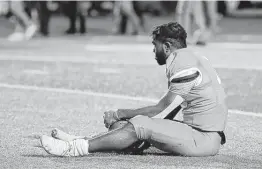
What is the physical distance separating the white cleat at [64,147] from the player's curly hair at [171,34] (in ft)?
3.23

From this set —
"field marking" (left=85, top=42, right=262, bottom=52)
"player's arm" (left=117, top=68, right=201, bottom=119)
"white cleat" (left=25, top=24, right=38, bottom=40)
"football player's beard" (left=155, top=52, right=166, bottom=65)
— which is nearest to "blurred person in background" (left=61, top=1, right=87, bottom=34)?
"white cleat" (left=25, top=24, right=38, bottom=40)

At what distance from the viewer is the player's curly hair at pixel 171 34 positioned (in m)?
7.02

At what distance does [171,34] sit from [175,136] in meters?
0.79

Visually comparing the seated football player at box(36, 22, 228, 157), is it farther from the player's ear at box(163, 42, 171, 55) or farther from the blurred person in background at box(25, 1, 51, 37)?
the blurred person in background at box(25, 1, 51, 37)

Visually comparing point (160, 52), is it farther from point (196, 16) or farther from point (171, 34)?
point (196, 16)

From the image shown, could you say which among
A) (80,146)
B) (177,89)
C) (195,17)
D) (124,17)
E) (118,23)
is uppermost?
(177,89)

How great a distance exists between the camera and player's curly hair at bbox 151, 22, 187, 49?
7.02m

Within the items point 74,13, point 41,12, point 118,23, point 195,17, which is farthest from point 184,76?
point 118,23

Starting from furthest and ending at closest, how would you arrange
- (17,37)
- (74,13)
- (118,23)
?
(118,23) → (74,13) → (17,37)

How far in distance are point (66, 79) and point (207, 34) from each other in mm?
7636

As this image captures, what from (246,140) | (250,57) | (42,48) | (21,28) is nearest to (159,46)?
(246,140)

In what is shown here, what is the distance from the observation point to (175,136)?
6.88 meters

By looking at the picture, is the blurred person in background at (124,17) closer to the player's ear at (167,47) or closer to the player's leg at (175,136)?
the player's ear at (167,47)

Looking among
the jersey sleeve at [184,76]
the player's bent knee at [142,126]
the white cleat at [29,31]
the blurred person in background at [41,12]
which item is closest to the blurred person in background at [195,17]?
the white cleat at [29,31]
